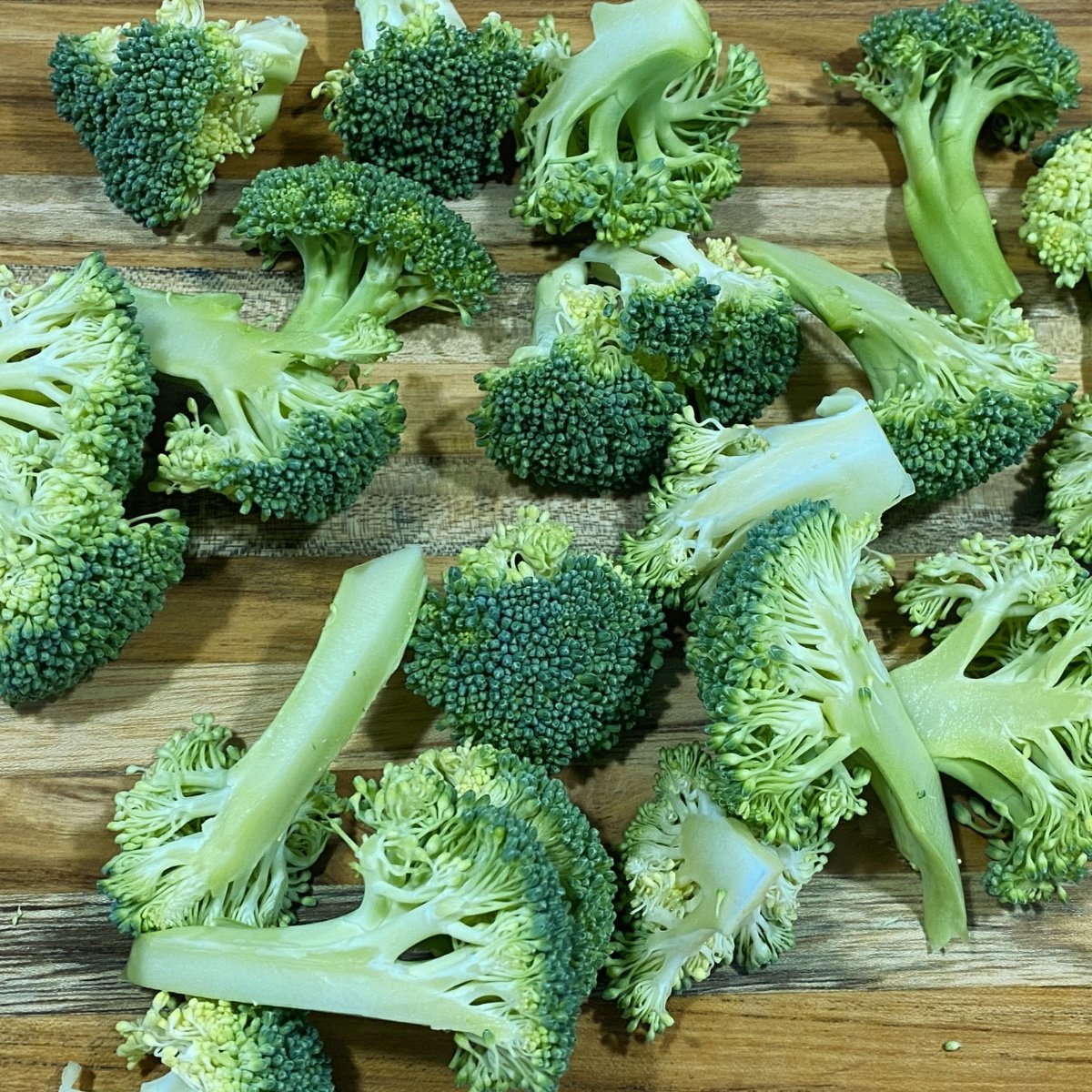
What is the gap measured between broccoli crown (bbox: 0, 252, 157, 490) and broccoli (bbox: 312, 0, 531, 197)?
0.57 metres

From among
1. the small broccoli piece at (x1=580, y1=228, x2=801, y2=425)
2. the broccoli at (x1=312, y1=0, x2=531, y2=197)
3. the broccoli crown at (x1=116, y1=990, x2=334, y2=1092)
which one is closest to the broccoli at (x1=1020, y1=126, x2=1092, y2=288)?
the small broccoli piece at (x1=580, y1=228, x2=801, y2=425)

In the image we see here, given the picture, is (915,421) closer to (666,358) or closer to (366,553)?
(666,358)

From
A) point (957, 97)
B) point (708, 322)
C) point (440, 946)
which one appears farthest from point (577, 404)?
point (957, 97)

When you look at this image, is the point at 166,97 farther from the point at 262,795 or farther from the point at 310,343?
the point at 262,795

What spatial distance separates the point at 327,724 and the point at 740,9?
5.64ft

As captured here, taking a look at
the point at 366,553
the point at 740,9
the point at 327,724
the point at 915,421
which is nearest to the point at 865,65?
the point at 740,9

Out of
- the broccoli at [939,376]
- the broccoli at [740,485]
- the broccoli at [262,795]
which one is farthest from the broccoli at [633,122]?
the broccoli at [262,795]

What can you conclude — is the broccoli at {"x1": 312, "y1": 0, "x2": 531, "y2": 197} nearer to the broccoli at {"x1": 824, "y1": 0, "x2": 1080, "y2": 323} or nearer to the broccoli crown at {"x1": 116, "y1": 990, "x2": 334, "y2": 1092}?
the broccoli at {"x1": 824, "y1": 0, "x2": 1080, "y2": 323}

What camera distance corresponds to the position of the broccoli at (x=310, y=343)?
72.6 inches

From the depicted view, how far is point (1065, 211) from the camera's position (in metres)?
2.21

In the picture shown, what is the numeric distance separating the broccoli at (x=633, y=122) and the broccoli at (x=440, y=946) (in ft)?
3.49

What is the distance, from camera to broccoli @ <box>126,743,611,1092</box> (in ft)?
5.15

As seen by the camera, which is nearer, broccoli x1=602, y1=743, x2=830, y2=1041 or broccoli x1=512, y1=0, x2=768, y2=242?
broccoli x1=602, y1=743, x2=830, y2=1041

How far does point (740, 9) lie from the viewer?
2.41m
